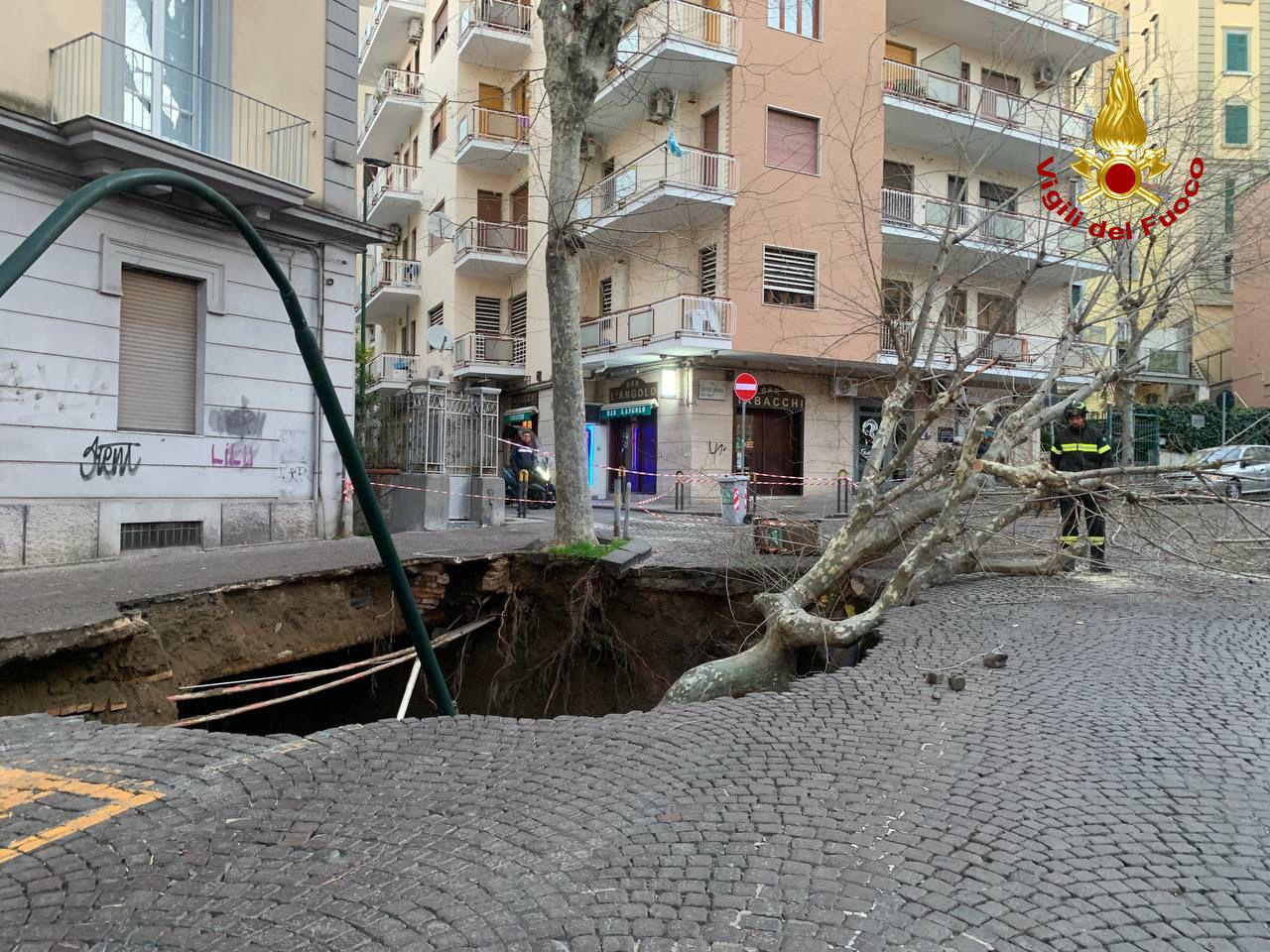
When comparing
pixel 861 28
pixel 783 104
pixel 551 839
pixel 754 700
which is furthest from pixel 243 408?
pixel 861 28

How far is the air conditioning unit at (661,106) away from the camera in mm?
21328

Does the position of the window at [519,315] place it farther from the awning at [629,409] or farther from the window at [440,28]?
the window at [440,28]

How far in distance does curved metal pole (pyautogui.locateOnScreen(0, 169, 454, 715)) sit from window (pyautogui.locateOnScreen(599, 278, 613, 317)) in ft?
67.0

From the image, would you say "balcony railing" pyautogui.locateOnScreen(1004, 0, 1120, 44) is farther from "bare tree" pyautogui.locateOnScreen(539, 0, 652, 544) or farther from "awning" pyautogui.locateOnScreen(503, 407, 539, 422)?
"awning" pyautogui.locateOnScreen(503, 407, 539, 422)

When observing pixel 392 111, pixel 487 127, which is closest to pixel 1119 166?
pixel 487 127

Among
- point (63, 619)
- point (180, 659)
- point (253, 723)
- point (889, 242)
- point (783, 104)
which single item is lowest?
point (253, 723)

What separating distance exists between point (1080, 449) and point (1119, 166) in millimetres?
2852

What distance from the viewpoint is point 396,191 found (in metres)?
31.1

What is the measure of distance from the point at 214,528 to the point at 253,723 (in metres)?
3.48

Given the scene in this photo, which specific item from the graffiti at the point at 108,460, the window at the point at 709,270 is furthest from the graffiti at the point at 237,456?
the window at the point at 709,270

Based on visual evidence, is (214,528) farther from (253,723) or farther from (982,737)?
(982,737)

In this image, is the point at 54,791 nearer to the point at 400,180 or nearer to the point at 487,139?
the point at 487,139

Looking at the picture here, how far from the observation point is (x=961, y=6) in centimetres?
2236

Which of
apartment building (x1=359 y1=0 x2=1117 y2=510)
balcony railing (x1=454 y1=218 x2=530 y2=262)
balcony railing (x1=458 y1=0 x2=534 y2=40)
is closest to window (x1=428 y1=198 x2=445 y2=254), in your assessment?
apartment building (x1=359 y1=0 x2=1117 y2=510)
